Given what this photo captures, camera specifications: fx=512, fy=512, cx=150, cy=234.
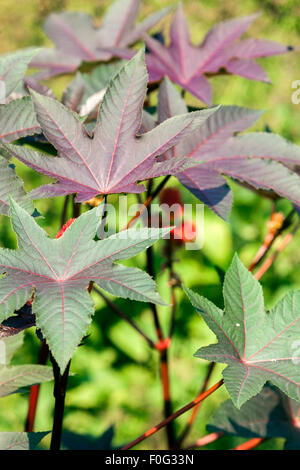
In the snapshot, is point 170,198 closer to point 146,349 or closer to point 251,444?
point 251,444

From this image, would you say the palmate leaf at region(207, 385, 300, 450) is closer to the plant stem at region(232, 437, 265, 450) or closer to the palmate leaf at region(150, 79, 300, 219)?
the plant stem at region(232, 437, 265, 450)

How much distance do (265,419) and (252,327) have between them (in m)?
0.34

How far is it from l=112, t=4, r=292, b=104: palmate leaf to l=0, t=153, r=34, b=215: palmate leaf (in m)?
0.45

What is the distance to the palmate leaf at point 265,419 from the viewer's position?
94cm

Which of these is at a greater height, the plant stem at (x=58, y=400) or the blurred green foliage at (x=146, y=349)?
the blurred green foliage at (x=146, y=349)

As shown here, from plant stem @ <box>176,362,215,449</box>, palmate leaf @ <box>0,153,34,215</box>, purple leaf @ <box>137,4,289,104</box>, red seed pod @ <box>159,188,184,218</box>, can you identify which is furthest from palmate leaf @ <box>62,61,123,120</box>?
plant stem @ <box>176,362,215,449</box>

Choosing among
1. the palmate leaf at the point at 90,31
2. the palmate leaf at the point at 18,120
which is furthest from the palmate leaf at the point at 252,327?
the palmate leaf at the point at 90,31

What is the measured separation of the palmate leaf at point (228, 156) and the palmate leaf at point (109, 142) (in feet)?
0.37

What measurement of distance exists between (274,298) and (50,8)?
7.90ft

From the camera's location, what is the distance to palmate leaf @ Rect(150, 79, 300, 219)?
80cm

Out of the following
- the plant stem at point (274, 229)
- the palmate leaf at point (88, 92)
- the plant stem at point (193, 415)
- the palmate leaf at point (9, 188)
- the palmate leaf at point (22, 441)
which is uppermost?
→ the palmate leaf at point (88, 92)

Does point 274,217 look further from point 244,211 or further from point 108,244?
point 244,211

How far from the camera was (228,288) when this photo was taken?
2.26 ft

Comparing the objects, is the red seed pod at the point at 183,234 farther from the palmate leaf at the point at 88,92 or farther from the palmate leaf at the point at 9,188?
the palmate leaf at the point at 9,188
